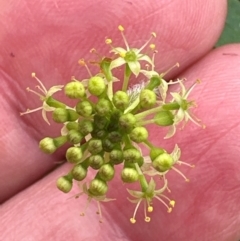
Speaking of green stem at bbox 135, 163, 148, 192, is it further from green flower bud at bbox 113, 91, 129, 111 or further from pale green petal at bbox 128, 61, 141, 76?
pale green petal at bbox 128, 61, 141, 76

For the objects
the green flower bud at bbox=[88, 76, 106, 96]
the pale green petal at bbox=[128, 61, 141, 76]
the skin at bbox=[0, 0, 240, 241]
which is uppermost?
the green flower bud at bbox=[88, 76, 106, 96]

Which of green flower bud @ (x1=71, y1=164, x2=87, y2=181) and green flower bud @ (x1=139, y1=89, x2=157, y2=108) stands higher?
green flower bud @ (x1=139, y1=89, x2=157, y2=108)

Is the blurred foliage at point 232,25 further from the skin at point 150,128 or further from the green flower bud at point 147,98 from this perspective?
→ the green flower bud at point 147,98

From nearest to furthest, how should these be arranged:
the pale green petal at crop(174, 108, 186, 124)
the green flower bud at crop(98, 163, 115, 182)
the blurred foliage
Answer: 1. the green flower bud at crop(98, 163, 115, 182)
2. the pale green petal at crop(174, 108, 186, 124)
3. the blurred foliage

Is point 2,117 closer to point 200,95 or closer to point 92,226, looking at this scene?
point 92,226

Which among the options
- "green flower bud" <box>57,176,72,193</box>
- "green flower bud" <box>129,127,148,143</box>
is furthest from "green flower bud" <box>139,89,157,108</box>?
"green flower bud" <box>57,176,72,193</box>

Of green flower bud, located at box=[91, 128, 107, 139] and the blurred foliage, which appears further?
the blurred foliage

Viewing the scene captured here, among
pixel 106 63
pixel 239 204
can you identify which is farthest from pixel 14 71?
pixel 239 204

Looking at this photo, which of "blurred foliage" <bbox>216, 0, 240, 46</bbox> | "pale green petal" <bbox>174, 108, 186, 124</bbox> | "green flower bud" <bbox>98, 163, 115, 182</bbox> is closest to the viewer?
"green flower bud" <bbox>98, 163, 115, 182</bbox>
